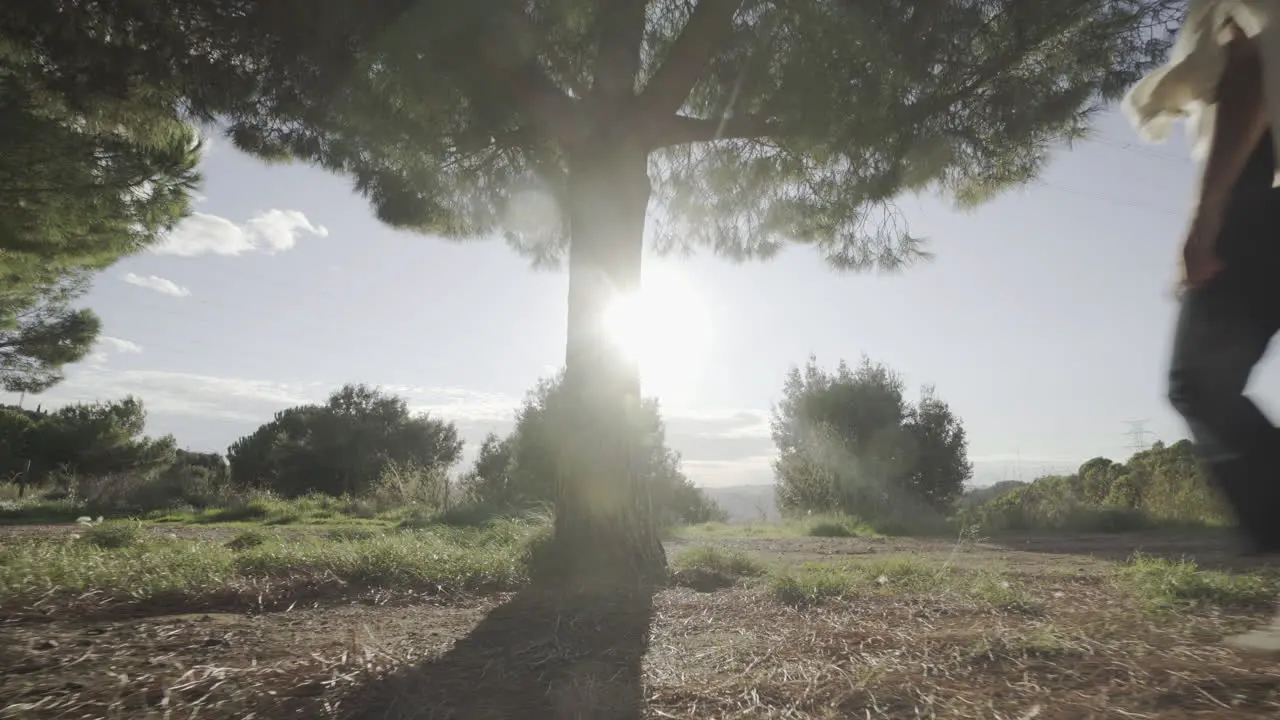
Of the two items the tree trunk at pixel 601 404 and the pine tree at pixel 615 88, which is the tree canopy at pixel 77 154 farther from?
the tree trunk at pixel 601 404

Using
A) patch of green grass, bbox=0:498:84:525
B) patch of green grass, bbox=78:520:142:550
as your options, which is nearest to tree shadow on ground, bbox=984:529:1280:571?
patch of green grass, bbox=78:520:142:550

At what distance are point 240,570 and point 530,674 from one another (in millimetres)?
2029

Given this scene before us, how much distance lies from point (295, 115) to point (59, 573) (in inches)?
129

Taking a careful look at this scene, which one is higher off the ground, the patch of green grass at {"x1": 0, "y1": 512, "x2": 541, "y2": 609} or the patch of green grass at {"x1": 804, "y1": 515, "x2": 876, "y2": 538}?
the patch of green grass at {"x1": 0, "y1": 512, "x2": 541, "y2": 609}

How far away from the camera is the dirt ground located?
1.38 meters

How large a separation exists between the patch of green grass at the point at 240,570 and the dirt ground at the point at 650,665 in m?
0.35

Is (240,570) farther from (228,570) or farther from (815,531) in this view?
(815,531)

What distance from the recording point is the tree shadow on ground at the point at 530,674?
4.89ft

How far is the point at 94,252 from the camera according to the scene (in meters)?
7.53

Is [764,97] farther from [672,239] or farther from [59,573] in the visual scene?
[59,573]

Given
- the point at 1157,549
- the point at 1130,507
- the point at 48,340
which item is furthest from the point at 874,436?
the point at 48,340

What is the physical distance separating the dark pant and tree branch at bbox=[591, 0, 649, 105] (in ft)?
11.5

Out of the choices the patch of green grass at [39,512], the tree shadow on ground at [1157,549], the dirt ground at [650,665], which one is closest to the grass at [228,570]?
the dirt ground at [650,665]

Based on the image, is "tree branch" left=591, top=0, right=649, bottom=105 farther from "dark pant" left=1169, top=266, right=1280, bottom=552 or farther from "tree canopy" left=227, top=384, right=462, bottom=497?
"tree canopy" left=227, top=384, right=462, bottom=497
